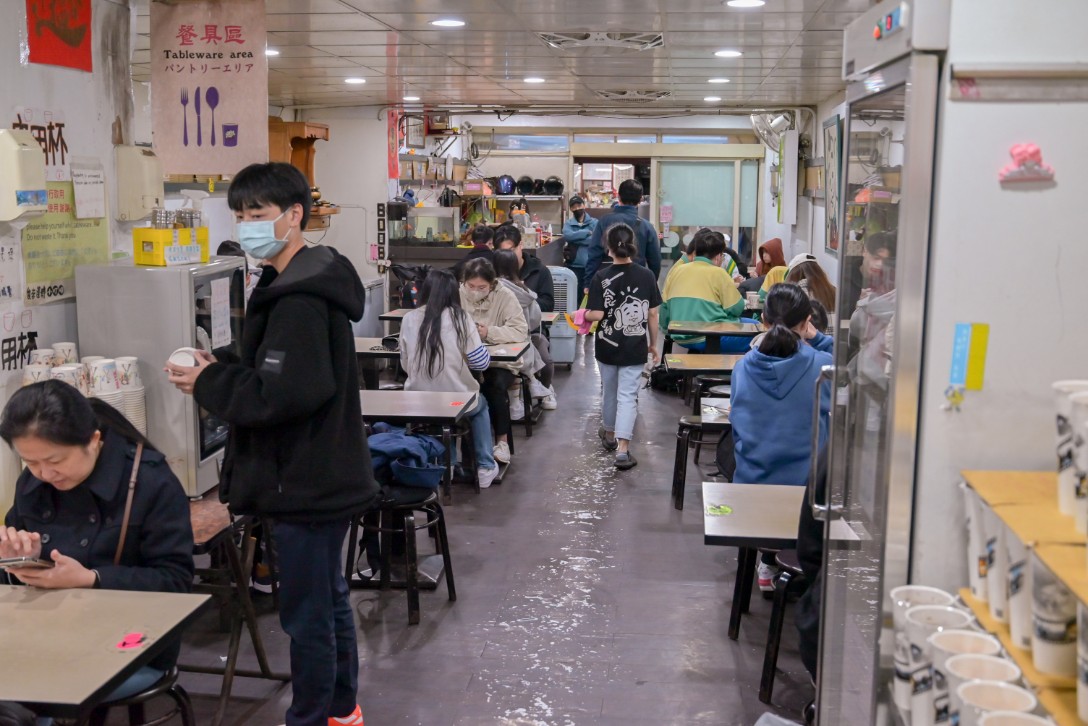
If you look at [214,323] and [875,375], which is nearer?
[875,375]

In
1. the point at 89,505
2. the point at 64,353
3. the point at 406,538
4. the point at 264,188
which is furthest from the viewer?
the point at 406,538

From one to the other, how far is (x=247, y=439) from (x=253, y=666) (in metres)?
1.41

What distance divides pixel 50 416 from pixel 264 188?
813 millimetres

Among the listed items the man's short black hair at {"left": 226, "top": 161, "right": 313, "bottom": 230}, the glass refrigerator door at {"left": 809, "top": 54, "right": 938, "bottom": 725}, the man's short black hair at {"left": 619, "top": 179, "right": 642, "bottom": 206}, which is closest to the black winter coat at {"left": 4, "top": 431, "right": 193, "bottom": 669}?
the man's short black hair at {"left": 226, "top": 161, "right": 313, "bottom": 230}

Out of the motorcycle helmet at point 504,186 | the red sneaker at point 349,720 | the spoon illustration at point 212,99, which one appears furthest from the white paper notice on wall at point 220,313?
the motorcycle helmet at point 504,186

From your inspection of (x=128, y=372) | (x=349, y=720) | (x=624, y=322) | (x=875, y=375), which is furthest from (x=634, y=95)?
(x=875, y=375)

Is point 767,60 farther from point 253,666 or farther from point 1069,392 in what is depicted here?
point 1069,392

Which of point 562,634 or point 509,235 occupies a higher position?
point 509,235

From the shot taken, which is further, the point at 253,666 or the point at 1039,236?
the point at 253,666

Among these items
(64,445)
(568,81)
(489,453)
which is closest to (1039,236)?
(64,445)

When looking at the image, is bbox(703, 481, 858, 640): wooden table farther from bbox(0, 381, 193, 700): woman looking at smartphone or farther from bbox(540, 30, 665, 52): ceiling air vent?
bbox(540, 30, 665, 52): ceiling air vent

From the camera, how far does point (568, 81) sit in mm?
9438

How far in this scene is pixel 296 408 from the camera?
2736mm

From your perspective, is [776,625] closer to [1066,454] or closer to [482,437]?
[1066,454]
